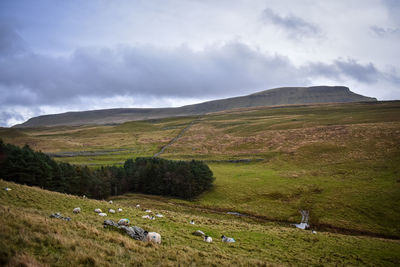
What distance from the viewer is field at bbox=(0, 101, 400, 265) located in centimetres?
1340

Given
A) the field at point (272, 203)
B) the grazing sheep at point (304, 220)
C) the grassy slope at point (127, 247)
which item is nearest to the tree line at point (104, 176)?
the field at point (272, 203)

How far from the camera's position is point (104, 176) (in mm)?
Result: 66500

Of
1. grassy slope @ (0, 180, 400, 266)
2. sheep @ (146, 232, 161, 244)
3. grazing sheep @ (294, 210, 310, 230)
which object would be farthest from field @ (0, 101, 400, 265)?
grazing sheep @ (294, 210, 310, 230)

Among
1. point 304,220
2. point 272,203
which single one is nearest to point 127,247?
point 304,220

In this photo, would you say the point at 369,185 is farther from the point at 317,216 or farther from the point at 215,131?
the point at 215,131

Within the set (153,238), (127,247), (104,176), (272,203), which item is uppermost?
(127,247)

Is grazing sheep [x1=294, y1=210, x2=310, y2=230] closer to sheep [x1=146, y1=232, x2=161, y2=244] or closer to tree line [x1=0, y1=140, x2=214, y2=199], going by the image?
tree line [x1=0, y1=140, x2=214, y2=199]

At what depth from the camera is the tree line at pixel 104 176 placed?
4641cm

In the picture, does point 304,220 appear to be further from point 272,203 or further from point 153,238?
point 153,238

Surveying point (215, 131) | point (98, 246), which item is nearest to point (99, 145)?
point (215, 131)

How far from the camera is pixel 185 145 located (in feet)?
401

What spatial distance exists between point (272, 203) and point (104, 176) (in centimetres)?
5075

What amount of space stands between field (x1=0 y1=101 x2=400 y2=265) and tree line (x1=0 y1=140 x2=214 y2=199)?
6.43 metres

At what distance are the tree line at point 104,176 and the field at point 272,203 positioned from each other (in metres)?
6.43
